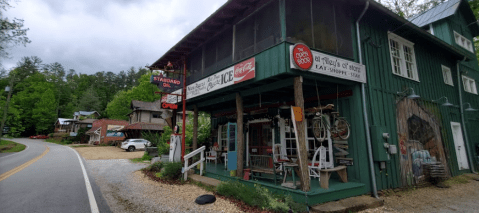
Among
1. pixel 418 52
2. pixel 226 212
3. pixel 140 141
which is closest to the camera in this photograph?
pixel 226 212

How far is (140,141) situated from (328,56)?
24432mm

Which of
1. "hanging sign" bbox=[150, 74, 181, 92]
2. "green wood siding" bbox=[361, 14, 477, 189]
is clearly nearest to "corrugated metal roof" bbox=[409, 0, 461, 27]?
"green wood siding" bbox=[361, 14, 477, 189]

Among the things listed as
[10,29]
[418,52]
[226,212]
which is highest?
[10,29]

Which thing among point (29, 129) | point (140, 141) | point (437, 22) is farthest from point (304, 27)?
point (29, 129)

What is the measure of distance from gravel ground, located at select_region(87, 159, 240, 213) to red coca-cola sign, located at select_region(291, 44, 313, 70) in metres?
3.83

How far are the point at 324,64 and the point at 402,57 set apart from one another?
16.9ft

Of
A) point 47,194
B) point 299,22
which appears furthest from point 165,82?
point 299,22

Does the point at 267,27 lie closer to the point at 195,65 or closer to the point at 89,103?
the point at 195,65

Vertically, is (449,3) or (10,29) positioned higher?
(449,3)

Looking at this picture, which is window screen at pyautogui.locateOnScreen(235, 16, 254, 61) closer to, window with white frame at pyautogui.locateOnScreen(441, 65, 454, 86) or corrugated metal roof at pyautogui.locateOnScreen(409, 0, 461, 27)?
window with white frame at pyautogui.locateOnScreen(441, 65, 454, 86)

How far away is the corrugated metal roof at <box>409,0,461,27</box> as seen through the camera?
41.6 ft

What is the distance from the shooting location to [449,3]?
13656mm

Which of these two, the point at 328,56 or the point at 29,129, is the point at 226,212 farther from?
the point at 29,129

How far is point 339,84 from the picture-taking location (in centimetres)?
723
